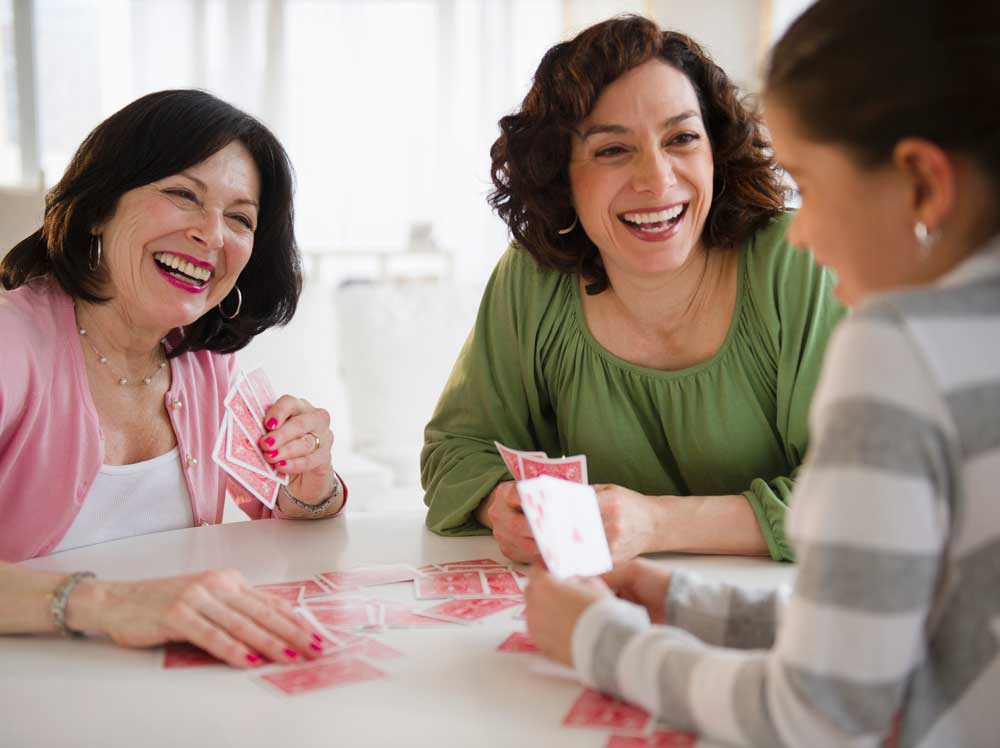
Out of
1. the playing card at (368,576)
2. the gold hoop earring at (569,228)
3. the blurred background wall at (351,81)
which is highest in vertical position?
the blurred background wall at (351,81)

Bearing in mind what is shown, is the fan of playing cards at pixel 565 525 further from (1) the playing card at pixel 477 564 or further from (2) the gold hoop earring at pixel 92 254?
(2) the gold hoop earring at pixel 92 254

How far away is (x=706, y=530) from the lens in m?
1.71

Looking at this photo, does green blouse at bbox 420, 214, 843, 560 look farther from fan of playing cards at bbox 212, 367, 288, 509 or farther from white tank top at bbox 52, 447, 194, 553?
white tank top at bbox 52, 447, 194, 553

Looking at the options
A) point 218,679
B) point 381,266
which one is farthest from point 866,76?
→ point 381,266

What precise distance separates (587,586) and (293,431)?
964mm

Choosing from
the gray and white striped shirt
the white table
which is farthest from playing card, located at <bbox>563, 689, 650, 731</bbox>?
the gray and white striped shirt

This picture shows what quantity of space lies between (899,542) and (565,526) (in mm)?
661

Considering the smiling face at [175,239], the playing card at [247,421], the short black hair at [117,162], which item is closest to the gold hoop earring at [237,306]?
the smiling face at [175,239]

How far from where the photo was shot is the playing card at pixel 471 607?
142cm

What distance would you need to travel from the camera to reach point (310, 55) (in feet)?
19.3

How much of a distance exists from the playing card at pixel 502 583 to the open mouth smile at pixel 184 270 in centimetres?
88

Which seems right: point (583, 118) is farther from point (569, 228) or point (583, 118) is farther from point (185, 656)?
point (185, 656)

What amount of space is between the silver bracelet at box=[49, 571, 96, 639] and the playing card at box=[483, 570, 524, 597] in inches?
23.4

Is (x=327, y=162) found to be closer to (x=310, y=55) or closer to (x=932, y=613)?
(x=310, y=55)
